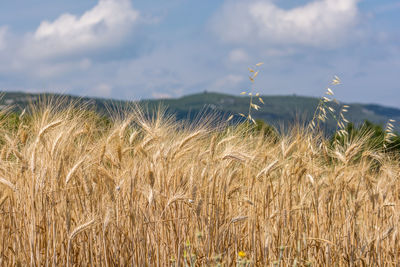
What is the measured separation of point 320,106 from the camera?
16.6 ft

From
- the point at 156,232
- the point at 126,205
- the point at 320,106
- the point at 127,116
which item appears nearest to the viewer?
the point at 156,232

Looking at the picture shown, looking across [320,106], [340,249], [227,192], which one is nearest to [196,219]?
[227,192]

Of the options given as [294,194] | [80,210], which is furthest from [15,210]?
[294,194]

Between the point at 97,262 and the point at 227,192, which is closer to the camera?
the point at 97,262

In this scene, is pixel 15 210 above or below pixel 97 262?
above

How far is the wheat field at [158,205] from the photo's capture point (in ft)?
10.4

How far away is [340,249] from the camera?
3.88 m

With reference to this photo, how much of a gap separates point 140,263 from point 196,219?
548 mm

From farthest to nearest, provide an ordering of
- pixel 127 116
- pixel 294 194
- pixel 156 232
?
pixel 294 194, pixel 127 116, pixel 156 232

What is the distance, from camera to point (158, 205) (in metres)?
3.40

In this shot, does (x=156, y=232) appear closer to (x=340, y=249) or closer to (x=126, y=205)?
(x=126, y=205)

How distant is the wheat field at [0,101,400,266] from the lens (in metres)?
3.17

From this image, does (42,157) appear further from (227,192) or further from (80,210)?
(227,192)

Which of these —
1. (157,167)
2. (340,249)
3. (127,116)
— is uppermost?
(127,116)
